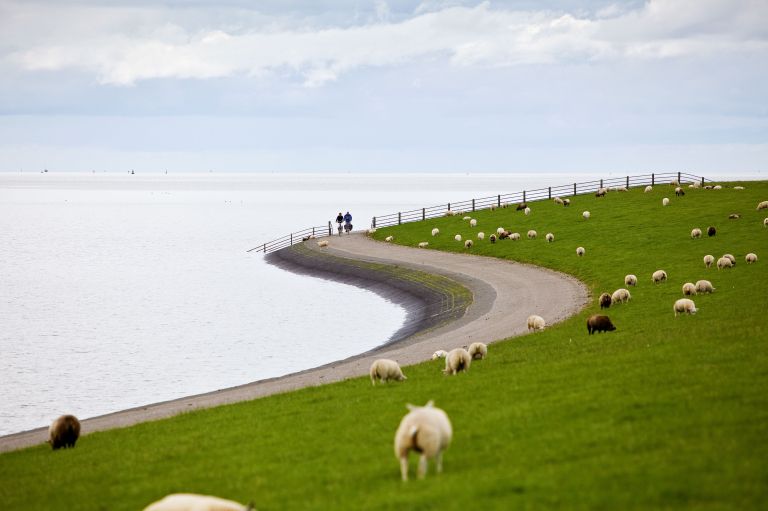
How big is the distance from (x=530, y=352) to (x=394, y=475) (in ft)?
54.1

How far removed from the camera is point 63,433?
77.2ft

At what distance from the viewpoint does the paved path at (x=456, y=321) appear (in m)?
31.7

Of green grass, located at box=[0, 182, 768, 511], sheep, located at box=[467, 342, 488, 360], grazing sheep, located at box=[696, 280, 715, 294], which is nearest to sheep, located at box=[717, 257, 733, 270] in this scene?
grazing sheep, located at box=[696, 280, 715, 294]

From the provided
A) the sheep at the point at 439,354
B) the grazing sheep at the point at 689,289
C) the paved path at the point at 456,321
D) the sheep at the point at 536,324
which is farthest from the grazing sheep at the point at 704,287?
the sheep at the point at 439,354

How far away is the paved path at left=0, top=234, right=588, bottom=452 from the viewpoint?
104 feet

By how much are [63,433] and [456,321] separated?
2822 cm

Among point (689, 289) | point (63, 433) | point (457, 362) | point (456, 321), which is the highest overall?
point (689, 289)

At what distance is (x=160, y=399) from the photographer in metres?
38.8

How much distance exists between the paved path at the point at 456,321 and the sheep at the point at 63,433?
4.49 m

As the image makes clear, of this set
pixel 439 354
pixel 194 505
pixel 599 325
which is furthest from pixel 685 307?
pixel 194 505

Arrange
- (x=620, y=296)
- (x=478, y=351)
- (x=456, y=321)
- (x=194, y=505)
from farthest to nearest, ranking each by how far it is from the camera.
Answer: (x=456, y=321), (x=620, y=296), (x=478, y=351), (x=194, y=505)

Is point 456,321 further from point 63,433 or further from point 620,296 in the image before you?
point 63,433

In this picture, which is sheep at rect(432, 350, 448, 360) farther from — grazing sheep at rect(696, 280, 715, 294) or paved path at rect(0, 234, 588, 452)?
grazing sheep at rect(696, 280, 715, 294)

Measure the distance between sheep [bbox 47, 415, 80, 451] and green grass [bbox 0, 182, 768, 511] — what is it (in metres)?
0.42
